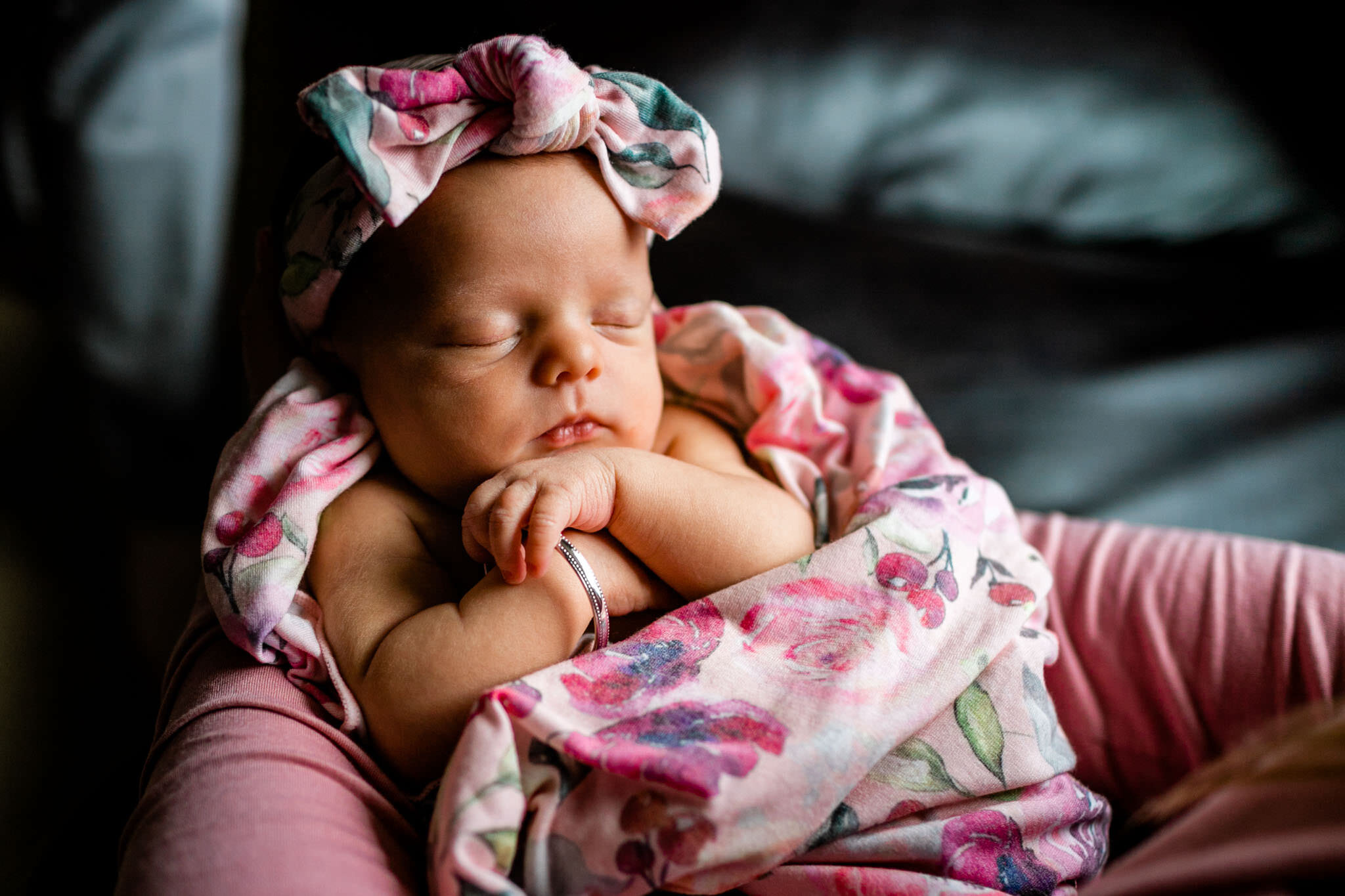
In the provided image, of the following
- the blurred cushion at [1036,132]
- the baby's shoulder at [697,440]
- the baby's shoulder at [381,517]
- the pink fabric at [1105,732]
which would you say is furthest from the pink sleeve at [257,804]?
the blurred cushion at [1036,132]

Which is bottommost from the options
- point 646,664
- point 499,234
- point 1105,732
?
point 1105,732

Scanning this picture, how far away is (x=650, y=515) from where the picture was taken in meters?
0.70

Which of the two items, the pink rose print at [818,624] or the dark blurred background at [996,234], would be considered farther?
the dark blurred background at [996,234]

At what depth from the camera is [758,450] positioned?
2.79 feet

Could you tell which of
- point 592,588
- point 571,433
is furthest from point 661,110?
point 592,588

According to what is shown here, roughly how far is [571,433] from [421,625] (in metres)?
0.18

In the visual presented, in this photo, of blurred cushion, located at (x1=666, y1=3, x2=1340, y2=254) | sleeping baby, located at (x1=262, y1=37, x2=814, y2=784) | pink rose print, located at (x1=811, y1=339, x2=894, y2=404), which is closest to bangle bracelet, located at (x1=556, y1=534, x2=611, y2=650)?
sleeping baby, located at (x1=262, y1=37, x2=814, y2=784)

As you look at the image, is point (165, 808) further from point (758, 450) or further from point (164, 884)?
point (758, 450)

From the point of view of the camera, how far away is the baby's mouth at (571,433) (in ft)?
2.37

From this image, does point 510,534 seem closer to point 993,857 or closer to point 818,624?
point 818,624

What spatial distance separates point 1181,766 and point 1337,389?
59 centimetres

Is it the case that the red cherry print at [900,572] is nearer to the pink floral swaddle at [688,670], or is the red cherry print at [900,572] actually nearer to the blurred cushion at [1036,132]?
the pink floral swaddle at [688,670]

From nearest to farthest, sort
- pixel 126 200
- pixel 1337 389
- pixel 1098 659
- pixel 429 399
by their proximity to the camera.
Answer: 1. pixel 429 399
2. pixel 1098 659
3. pixel 1337 389
4. pixel 126 200

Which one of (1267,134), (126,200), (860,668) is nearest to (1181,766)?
(860,668)
